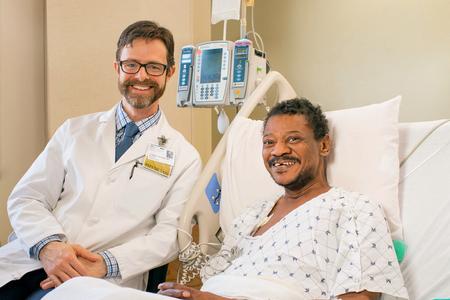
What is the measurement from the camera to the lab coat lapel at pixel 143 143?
→ 1.86 metres

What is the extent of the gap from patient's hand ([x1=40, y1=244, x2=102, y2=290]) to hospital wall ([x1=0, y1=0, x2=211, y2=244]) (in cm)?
161

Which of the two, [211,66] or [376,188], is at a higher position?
[211,66]

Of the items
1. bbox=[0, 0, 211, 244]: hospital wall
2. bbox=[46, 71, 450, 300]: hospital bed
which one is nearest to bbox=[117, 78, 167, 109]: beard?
bbox=[46, 71, 450, 300]: hospital bed

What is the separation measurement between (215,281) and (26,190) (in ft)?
2.81

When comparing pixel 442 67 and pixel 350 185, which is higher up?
pixel 442 67

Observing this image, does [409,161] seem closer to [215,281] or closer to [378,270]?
[378,270]

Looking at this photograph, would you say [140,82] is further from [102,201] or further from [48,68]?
[48,68]

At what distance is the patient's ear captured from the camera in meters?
1.66

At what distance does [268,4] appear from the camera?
4516 millimetres

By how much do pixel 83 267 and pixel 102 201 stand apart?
27 centimetres

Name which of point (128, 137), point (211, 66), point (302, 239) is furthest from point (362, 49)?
point (302, 239)

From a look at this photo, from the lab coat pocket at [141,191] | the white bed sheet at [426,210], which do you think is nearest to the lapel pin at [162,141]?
the lab coat pocket at [141,191]

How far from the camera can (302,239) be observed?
144cm

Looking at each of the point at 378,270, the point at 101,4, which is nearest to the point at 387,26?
the point at 101,4
